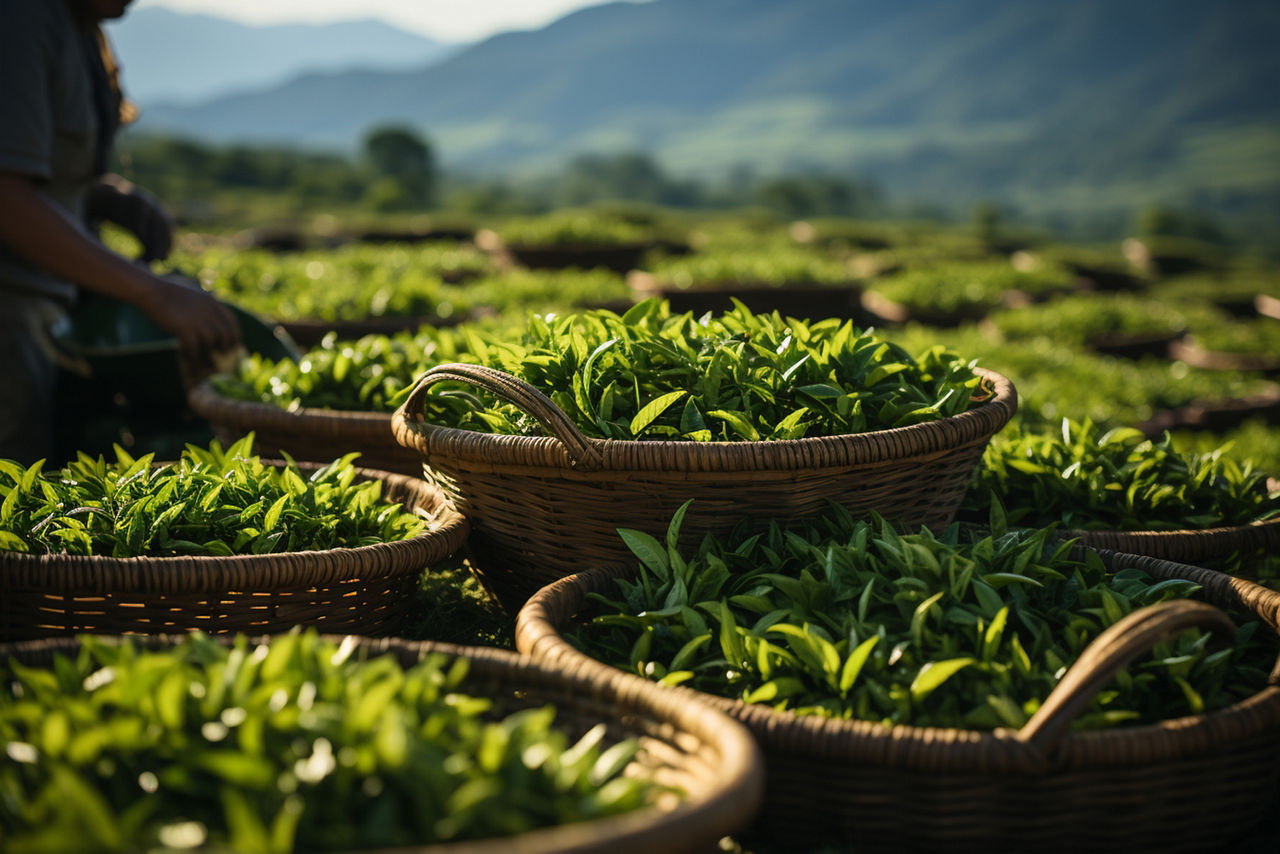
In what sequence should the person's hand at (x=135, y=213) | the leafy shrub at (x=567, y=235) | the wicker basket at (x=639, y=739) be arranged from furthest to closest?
the leafy shrub at (x=567, y=235) < the person's hand at (x=135, y=213) < the wicker basket at (x=639, y=739)

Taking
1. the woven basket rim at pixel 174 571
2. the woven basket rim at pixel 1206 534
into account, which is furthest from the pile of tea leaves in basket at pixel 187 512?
the woven basket rim at pixel 1206 534

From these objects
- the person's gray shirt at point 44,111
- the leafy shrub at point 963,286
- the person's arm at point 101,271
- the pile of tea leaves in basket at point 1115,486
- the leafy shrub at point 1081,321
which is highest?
the person's gray shirt at point 44,111

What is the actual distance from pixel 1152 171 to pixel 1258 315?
13972 centimetres

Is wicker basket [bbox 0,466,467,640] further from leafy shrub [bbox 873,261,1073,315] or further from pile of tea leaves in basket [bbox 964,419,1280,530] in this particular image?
leafy shrub [bbox 873,261,1073,315]

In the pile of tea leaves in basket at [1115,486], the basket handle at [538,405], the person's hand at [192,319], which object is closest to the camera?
the basket handle at [538,405]

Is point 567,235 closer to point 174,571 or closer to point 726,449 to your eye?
point 726,449

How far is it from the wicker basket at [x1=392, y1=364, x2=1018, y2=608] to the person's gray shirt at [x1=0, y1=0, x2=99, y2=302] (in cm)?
128

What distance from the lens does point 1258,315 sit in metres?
8.33

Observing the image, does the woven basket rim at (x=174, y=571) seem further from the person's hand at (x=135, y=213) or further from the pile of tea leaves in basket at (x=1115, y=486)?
the person's hand at (x=135, y=213)

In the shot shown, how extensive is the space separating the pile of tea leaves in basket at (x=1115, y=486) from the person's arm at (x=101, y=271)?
192 cm

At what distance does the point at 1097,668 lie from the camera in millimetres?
1179

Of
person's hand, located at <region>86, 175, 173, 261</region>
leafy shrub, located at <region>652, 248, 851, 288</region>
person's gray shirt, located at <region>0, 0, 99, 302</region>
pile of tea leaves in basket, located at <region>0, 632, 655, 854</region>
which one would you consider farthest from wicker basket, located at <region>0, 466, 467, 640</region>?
leafy shrub, located at <region>652, 248, 851, 288</region>

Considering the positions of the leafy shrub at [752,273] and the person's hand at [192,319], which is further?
the leafy shrub at [752,273]

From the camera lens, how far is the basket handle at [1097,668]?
3.86 ft
